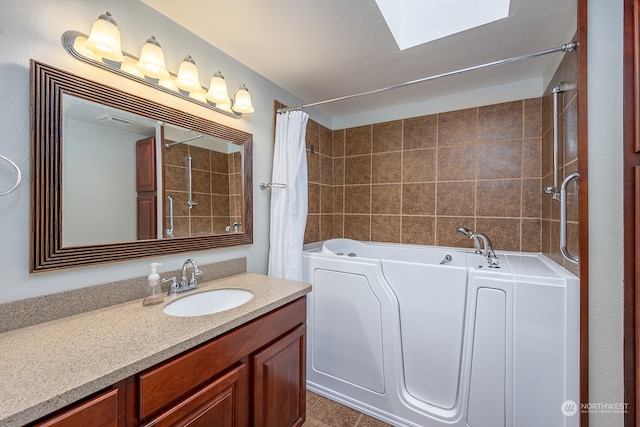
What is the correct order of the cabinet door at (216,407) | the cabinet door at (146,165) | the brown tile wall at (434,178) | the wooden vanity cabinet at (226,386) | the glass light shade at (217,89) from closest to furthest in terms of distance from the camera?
the wooden vanity cabinet at (226,386) → the cabinet door at (216,407) → the cabinet door at (146,165) → the glass light shade at (217,89) → the brown tile wall at (434,178)

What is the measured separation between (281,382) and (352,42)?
6.18 ft

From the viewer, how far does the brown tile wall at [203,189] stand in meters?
1.41

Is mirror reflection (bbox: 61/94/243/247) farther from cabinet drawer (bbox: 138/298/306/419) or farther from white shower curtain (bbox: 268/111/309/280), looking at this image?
cabinet drawer (bbox: 138/298/306/419)

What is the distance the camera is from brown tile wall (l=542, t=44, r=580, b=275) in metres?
1.30

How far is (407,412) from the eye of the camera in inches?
64.4

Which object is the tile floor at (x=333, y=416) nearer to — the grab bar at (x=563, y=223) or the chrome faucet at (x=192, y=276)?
the chrome faucet at (x=192, y=276)

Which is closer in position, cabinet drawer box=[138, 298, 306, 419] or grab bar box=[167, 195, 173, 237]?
cabinet drawer box=[138, 298, 306, 419]

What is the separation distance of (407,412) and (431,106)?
2413 mm

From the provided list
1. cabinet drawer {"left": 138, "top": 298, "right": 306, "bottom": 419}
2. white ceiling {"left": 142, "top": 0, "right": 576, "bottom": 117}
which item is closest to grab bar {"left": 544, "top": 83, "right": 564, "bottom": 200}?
white ceiling {"left": 142, "top": 0, "right": 576, "bottom": 117}

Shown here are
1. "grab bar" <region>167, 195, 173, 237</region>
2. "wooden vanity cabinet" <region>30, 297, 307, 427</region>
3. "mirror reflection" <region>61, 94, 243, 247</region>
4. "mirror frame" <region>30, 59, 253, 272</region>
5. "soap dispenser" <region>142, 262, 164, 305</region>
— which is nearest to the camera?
"wooden vanity cabinet" <region>30, 297, 307, 427</region>

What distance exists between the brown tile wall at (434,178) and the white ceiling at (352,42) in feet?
1.24

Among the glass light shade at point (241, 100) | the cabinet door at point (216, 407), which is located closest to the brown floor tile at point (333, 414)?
the cabinet door at point (216, 407)

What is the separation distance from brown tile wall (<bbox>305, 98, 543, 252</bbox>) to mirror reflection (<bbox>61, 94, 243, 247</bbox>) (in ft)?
3.62

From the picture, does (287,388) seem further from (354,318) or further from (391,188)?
(391,188)
